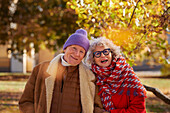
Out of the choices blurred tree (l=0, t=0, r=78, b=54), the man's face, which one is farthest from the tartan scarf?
blurred tree (l=0, t=0, r=78, b=54)

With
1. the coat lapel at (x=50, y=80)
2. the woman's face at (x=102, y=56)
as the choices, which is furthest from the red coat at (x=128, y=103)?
the coat lapel at (x=50, y=80)

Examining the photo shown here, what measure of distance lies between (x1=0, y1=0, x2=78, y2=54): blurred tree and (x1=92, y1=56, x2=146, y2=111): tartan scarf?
1129 cm

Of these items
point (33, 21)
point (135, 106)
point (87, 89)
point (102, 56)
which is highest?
point (33, 21)

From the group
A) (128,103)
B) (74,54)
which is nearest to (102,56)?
(74,54)

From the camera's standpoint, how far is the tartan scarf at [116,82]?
9.02 feet

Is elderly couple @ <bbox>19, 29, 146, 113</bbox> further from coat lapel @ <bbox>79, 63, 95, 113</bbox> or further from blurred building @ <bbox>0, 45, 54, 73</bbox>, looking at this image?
blurred building @ <bbox>0, 45, 54, 73</bbox>

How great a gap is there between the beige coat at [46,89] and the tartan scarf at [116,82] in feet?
0.41

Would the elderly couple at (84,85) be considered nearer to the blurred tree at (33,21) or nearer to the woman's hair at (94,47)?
the woman's hair at (94,47)

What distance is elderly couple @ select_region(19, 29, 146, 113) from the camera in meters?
2.76

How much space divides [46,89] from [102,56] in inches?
28.1

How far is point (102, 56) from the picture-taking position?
114 inches

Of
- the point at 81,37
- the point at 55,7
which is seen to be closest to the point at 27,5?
the point at 55,7

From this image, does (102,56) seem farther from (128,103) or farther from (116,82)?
(128,103)

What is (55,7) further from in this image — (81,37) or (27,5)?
(81,37)
